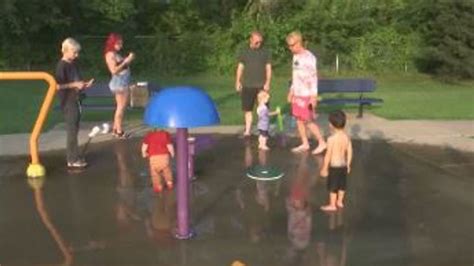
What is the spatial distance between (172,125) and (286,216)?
6.55ft

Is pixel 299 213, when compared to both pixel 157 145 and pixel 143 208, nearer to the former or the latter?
pixel 143 208

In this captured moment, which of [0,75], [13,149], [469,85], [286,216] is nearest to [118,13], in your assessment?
[469,85]

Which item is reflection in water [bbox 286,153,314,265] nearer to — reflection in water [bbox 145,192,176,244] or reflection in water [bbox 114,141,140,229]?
reflection in water [bbox 145,192,176,244]

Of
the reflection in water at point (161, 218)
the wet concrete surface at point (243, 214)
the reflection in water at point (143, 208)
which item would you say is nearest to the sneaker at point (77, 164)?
the wet concrete surface at point (243, 214)

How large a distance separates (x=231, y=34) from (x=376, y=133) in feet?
61.5

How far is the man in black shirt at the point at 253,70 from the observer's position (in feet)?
39.2

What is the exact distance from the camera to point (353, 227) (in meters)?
7.64

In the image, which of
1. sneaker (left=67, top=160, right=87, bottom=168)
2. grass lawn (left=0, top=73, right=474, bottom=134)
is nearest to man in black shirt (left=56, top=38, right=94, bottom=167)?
sneaker (left=67, top=160, right=87, bottom=168)

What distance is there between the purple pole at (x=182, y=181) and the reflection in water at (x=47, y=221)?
1.03 meters

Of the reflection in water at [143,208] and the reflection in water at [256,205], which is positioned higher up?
the reflection in water at [143,208]

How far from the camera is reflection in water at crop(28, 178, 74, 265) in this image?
22.2 ft

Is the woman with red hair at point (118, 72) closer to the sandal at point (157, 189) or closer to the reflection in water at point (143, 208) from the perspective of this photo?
the reflection in water at point (143, 208)

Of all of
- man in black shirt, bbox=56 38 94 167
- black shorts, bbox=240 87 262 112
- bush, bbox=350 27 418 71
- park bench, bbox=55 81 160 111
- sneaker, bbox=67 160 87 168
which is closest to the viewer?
man in black shirt, bbox=56 38 94 167

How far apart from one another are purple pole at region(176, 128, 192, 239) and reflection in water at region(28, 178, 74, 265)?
103 centimetres
